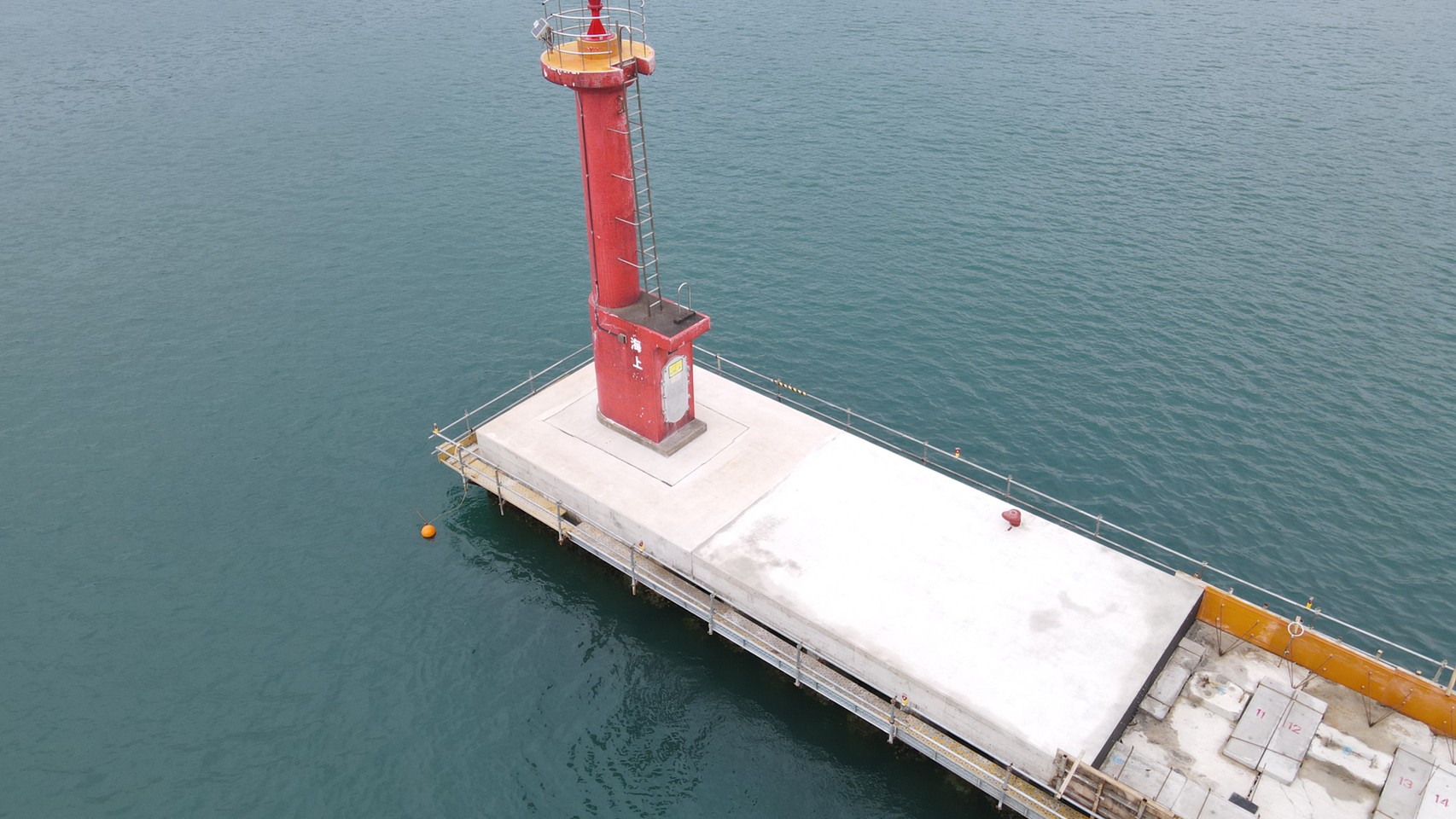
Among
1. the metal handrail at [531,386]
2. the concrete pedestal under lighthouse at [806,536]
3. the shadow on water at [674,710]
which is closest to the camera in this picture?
the concrete pedestal under lighthouse at [806,536]

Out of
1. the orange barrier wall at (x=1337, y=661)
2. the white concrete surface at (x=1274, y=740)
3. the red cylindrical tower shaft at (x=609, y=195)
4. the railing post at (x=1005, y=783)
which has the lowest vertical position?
the railing post at (x=1005, y=783)

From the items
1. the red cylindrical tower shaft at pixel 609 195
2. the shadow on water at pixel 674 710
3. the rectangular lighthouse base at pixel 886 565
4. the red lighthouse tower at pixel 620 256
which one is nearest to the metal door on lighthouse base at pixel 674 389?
the red lighthouse tower at pixel 620 256

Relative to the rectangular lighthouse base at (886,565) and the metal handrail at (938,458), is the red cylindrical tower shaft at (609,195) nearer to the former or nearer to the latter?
the rectangular lighthouse base at (886,565)

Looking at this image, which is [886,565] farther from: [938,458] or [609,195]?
[609,195]

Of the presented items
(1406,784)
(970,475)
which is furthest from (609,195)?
(1406,784)

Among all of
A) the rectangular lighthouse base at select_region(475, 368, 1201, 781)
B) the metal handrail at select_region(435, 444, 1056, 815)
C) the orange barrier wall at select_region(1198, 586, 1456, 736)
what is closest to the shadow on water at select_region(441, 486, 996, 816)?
the metal handrail at select_region(435, 444, 1056, 815)

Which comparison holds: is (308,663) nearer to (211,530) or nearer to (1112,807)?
(211,530)

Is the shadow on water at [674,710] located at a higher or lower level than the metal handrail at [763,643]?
lower
